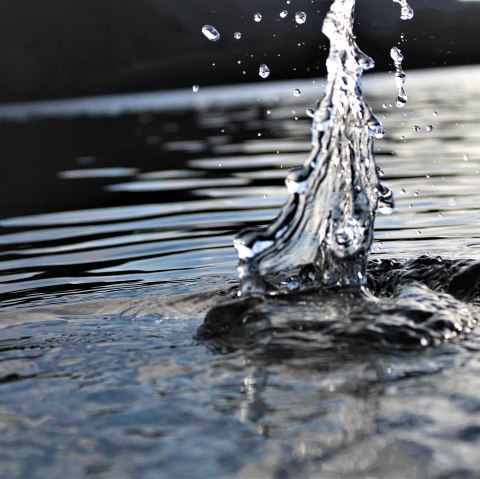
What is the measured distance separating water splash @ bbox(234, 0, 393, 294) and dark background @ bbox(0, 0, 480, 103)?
84.3 meters

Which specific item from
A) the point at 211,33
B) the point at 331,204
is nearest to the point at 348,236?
the point at 331,204

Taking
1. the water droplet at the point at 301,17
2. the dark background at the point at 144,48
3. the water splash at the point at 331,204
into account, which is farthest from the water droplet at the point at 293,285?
the dark background at the point at 144,48

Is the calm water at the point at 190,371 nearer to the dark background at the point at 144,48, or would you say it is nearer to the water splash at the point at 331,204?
the water splash at the point at 331,204

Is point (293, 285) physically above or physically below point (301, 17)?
below

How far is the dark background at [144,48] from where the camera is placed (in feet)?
338

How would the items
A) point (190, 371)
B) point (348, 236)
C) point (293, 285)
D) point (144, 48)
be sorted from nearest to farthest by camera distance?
point (190, 371)
point (293, 285)
point (348, 236)
point (144, 48)

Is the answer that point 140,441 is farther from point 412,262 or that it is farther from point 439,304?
point 412,262

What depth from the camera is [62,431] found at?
3.28 metres

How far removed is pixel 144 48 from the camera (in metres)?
140

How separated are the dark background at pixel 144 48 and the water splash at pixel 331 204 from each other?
8429cm

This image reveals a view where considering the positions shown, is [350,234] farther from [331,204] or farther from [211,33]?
[211,33]

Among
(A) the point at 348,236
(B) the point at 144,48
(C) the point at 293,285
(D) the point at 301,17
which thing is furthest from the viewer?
(B) the point at 144,48

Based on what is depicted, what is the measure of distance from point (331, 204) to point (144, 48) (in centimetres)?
13800

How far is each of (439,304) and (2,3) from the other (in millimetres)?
140887
